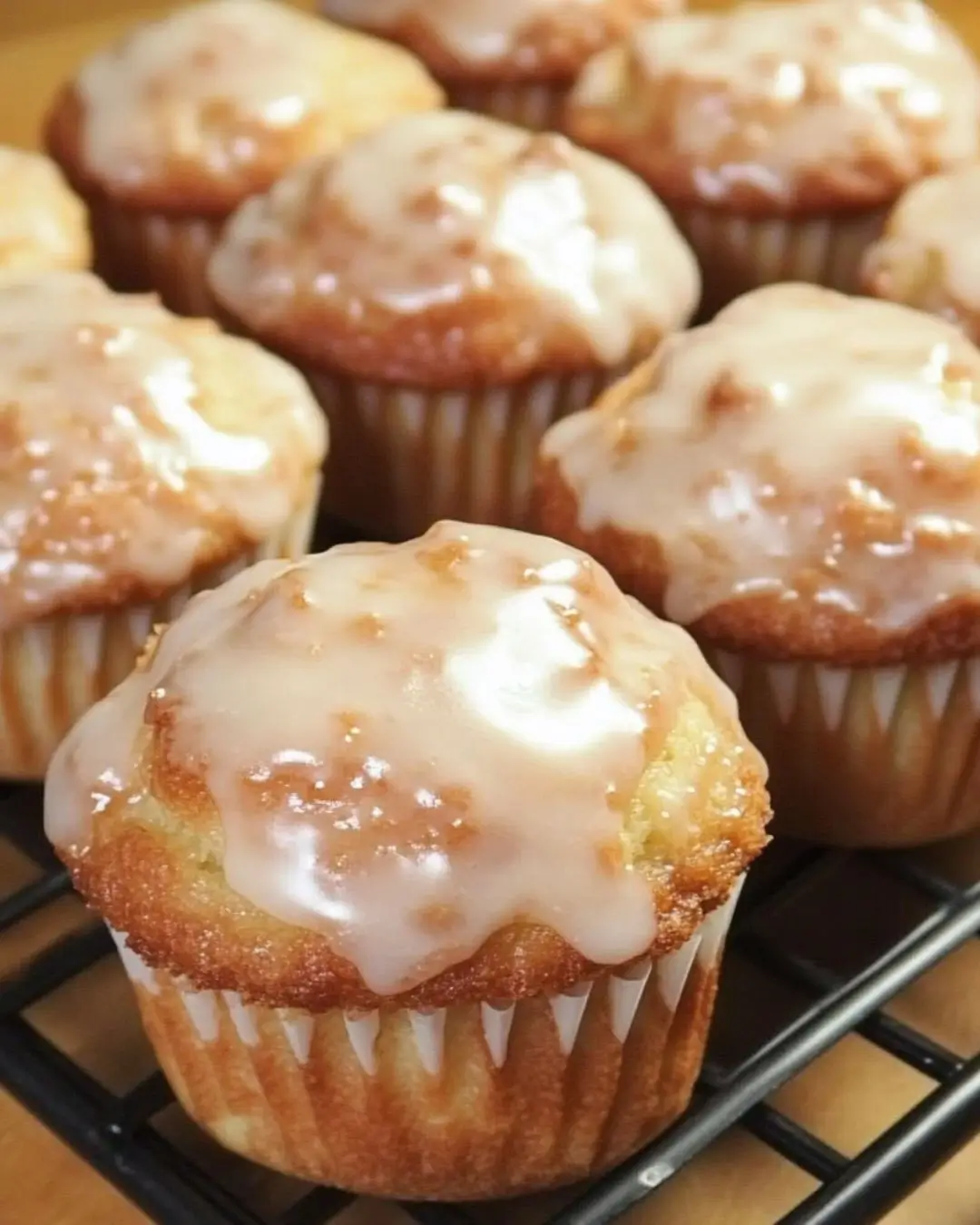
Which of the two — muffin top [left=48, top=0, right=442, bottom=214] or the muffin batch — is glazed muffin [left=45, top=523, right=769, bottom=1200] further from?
muffin top [left=48, top=0, right=442, bottom=214]

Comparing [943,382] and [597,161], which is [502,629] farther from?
[597,161]

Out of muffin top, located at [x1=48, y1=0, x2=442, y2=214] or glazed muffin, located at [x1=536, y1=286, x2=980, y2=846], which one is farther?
muffin top, located at [x1=48, y1=0, x2=442, y2=214]

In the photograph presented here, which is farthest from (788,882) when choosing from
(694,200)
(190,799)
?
(694,200)

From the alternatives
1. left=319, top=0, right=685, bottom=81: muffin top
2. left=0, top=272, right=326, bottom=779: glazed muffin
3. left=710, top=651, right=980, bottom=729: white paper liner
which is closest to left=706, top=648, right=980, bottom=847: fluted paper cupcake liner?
left=710, top=651, right=980, bottom=729: white paper liner

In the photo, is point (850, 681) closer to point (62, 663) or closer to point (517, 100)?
point (62, 663)

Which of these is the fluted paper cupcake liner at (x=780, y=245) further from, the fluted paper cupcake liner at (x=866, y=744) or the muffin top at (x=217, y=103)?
the fluted paper cupcake liner at (x=866, y=744)

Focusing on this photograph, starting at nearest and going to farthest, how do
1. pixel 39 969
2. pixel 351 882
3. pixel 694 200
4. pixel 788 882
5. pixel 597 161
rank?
1. pixel 351 882
2. pixel 39 969
3. pixel 788 882
4. pixel 597 161
5. pixel 694 200

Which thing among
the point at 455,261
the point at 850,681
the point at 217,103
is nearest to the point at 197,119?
the point at 217,103
